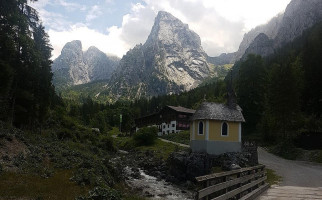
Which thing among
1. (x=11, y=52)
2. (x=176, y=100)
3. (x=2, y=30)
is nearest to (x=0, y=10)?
(x=2, y=30)

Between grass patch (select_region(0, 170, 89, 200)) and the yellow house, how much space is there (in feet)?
68.9

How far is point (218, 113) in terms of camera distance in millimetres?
37969

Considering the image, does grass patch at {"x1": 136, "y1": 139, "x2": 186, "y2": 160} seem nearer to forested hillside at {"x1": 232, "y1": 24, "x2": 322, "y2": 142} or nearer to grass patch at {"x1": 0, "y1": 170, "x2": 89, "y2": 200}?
forested hillside at {"x1": 232, "y1": 24, "x2": 322, "y2": 142}

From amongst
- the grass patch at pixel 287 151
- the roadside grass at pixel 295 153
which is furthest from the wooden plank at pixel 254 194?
the grass patch at pixel 287 151

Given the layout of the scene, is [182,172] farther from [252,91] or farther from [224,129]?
[252,91]

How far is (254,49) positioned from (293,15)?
34291 millimetres

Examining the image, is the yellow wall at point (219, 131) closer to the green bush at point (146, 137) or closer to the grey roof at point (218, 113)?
the grey roof at point (218, 113)

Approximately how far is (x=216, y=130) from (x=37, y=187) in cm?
2525

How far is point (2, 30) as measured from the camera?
29.4 metres

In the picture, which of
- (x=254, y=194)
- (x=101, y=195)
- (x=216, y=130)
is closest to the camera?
(x=254, y=194)

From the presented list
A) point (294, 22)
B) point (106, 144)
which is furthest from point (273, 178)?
point (294, 22)

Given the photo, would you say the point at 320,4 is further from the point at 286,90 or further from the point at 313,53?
the point at 286,90

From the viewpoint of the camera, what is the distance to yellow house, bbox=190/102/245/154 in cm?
3703

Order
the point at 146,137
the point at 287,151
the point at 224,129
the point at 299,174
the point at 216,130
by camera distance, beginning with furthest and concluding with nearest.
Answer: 1. the point at 146,137
2. the point at 287,151
3. the point at 224,129
4. the point at 216,130
5. the point at 299,174
